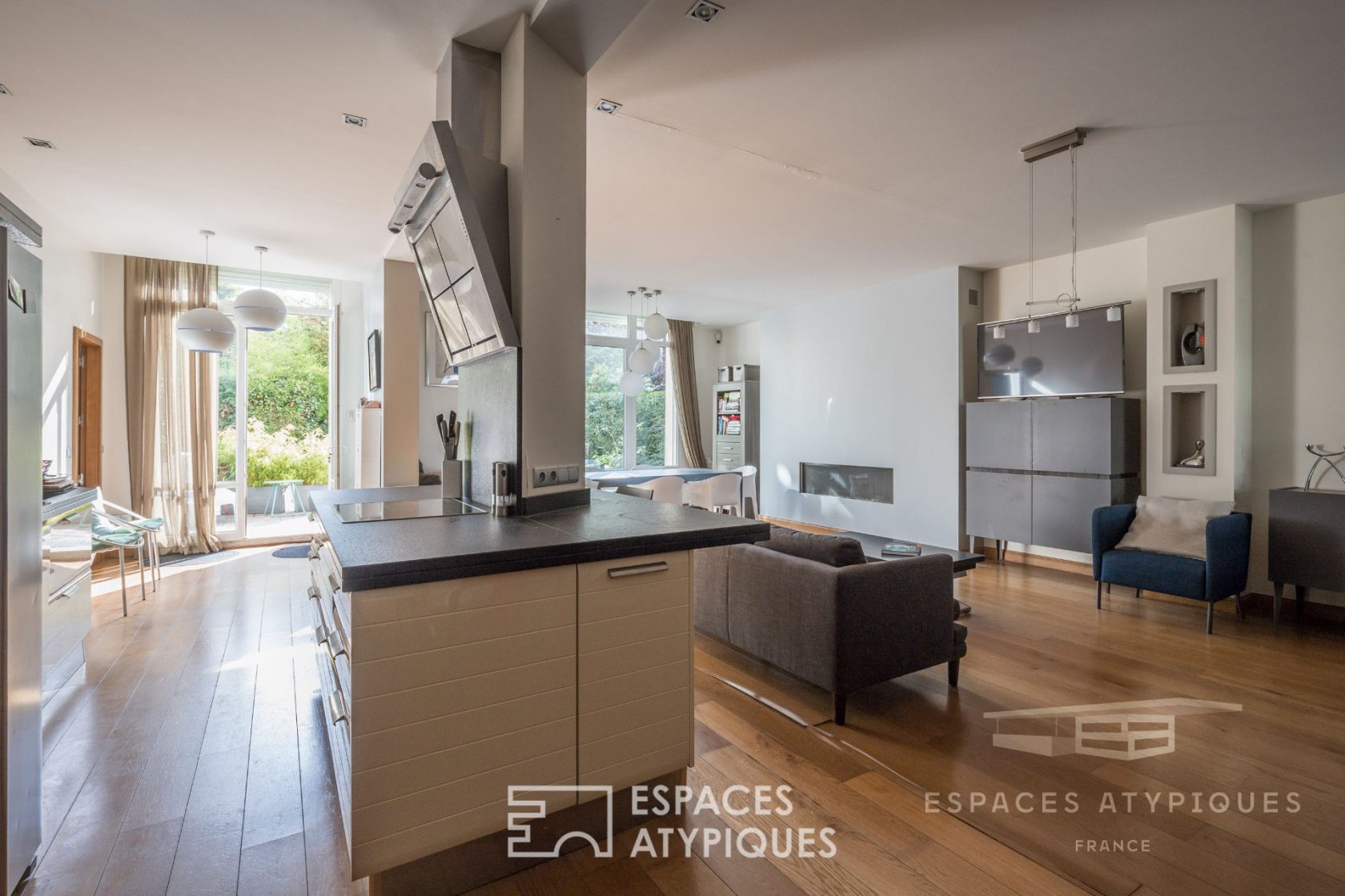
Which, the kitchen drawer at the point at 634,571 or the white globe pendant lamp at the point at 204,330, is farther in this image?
the white globe pendant lamp at the point at 204,330

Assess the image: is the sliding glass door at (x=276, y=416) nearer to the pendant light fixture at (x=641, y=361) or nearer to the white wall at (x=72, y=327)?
the white wall at (x=72, y=327)

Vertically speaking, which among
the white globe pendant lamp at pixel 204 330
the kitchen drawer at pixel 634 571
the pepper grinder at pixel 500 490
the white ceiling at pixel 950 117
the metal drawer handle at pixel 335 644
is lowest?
the metal drawer handle at pixel 335 644

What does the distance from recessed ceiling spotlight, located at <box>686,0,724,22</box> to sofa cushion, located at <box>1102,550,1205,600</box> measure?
4.05 metres

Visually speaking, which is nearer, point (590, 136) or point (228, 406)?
point (590, 136)

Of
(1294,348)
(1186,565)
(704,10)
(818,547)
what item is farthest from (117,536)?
(1294,348)

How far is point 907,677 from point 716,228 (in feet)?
11.2

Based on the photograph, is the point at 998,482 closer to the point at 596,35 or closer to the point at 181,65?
the point at 596,35

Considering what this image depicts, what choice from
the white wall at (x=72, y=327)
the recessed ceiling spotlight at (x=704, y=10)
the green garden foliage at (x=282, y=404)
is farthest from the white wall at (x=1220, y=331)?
the green garden foliage at (x=282, y=404)

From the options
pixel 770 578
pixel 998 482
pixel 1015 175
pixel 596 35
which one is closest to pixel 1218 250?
pixel 1015 175

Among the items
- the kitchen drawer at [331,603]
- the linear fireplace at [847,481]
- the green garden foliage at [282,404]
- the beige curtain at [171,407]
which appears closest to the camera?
the kitchen drawer at [331,603]

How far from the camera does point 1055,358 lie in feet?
16.8

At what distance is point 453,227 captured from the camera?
2.30 m

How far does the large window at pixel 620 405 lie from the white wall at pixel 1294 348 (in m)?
5.86

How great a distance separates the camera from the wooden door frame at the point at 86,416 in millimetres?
4863
